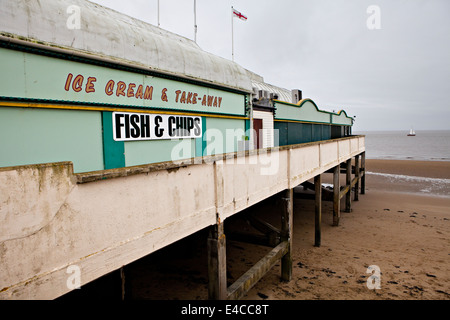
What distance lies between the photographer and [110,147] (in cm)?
605

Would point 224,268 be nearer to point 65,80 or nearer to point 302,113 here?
point 65,80

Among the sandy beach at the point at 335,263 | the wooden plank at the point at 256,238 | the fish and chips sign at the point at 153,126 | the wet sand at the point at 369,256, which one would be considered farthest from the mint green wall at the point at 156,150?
the wet sand at the point at 369,256

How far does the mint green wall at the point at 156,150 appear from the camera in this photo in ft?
21.3

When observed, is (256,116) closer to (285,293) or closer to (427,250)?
(285,293)

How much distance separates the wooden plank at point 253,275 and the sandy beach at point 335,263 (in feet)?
3.92

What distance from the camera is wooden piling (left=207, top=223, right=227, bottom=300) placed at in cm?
429

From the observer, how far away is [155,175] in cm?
312

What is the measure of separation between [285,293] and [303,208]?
8.56m

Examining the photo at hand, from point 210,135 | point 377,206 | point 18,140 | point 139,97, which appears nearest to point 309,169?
point 210,135

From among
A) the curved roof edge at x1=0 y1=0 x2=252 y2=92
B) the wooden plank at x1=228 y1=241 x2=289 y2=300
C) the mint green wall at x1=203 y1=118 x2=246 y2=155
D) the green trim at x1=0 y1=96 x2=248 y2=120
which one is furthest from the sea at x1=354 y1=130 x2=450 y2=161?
the green trim at x1=0 y1=96 x2=248 y2=120

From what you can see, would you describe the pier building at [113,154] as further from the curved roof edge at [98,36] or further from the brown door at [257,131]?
the brown door at [257,131]
